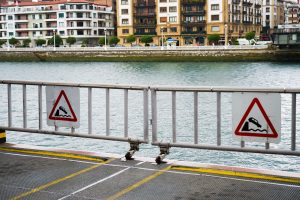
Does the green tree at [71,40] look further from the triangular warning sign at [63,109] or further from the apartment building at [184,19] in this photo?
the triangular warning sign at [63,109]

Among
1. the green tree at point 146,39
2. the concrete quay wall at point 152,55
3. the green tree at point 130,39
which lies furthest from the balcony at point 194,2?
the concrete quay wall at point 152,55

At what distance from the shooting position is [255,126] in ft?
Answer: 27.8

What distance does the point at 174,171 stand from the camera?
841 centimetres

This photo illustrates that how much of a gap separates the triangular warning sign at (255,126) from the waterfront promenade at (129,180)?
2.01 ft

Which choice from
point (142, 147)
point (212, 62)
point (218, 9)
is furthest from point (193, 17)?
point (142, 147)

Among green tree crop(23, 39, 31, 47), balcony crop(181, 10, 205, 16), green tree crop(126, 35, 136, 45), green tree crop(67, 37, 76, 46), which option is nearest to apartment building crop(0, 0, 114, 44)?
green tree crop(23, 39, 31, 47)

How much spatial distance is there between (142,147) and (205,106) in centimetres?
1485

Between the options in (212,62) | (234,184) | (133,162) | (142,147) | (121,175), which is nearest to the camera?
(234,184)

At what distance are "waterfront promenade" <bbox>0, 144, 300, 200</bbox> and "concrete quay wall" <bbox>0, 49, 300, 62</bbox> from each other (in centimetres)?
9112

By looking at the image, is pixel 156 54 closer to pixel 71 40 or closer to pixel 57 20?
pixel 71 40

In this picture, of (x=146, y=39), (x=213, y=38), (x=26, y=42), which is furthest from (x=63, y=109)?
(x=26, y=42)

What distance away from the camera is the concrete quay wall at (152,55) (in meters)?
Answer: 97.4

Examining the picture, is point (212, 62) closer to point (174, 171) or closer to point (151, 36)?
point (151, 36)

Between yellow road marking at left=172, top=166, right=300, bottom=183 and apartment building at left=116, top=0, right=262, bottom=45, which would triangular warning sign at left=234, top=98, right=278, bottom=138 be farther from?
apartment building at left=116, top=0, right=262, bottom=45
